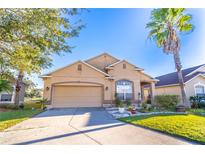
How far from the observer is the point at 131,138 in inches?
182

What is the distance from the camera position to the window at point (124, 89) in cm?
1537

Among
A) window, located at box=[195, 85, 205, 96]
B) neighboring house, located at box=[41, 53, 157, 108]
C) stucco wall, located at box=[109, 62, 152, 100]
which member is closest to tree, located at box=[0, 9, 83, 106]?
neighboring house, located at box=[41, 53, 157, 108]

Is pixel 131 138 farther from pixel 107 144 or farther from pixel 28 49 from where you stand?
pixel 28 49

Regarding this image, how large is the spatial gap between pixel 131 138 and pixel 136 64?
42.1 ft

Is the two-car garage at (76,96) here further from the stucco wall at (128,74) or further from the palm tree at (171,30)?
the palm tree at (171,30)

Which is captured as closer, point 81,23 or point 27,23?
point 27,23

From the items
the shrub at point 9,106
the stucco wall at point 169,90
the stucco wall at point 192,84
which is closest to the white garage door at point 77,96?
the shrub at point 9,106

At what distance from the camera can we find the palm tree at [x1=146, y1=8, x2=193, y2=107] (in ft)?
40.3

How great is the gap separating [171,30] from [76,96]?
1112 centimetres

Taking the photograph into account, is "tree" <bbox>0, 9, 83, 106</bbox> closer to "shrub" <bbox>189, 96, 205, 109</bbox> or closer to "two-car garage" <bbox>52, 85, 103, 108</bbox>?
"two-car garage" <bbox>52, 85, 103, 108</bbox>

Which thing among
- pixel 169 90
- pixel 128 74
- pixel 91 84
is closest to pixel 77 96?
pixel 91 84
